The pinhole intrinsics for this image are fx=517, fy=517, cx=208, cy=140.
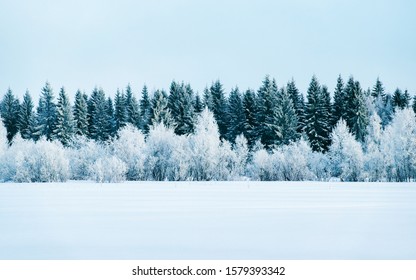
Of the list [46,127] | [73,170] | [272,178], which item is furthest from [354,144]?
[46,127]

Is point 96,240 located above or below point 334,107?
below

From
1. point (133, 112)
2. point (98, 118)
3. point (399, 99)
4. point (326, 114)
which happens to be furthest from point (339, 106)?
point (98, 118)

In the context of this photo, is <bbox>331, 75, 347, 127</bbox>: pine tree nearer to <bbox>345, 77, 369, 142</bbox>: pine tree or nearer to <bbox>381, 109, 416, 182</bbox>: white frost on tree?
<bbox>345, 77, 369, 142</bbox>: pine tree

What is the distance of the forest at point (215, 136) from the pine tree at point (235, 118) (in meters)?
0.14

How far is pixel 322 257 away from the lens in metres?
9.98

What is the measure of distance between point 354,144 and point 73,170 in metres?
25.9

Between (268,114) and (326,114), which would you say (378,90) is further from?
(268,114)

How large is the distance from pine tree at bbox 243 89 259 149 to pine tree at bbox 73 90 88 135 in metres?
22.0

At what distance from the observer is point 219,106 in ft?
226

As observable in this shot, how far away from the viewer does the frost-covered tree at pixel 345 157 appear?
44.8 meters

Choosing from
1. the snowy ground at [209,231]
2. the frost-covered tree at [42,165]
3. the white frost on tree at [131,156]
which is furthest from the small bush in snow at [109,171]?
the snowy ground at [209,231]
